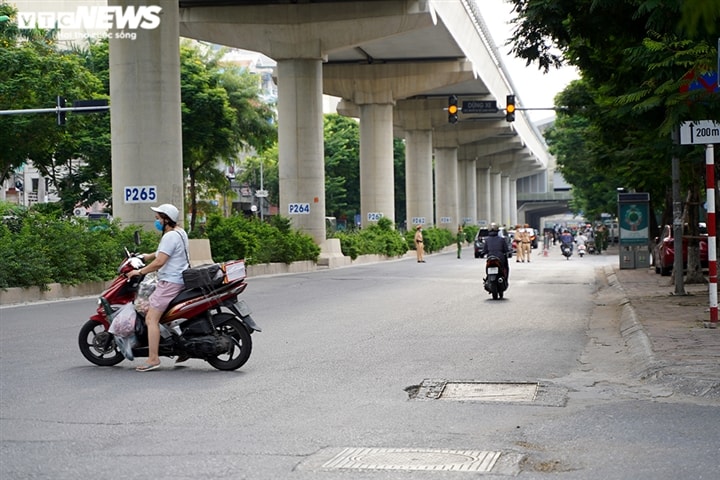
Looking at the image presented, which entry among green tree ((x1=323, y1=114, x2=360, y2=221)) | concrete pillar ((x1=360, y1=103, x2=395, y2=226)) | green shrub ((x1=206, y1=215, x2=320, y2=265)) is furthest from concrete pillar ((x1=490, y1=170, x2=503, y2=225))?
green shrub ((x1=206, y1=215, x2=320, y2=265))

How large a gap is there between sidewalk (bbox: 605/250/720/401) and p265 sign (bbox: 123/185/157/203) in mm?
12737

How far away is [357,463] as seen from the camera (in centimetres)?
649

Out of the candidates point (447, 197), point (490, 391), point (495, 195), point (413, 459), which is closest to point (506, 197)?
point (495, 195)

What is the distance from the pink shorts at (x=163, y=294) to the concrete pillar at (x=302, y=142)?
3404cm

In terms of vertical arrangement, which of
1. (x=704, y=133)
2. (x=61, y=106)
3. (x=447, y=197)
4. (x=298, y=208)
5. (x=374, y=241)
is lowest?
(x=374, y=241)

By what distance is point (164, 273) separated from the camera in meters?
10.7

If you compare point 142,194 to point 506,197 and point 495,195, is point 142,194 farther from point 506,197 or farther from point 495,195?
point 506,197

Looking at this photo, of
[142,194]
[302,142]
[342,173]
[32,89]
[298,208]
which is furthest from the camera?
[342,173]

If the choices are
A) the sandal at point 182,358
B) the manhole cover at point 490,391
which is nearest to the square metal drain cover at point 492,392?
the manhole cover at point 490,391

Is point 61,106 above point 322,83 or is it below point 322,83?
below

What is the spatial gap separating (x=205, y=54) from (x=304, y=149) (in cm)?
1836

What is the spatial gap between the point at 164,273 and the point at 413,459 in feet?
15.7

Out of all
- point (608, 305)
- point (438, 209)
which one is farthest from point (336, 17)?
point (438, 209)

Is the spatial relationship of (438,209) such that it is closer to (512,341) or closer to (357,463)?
(512,341)
